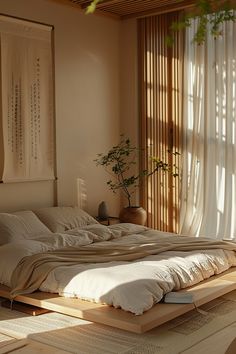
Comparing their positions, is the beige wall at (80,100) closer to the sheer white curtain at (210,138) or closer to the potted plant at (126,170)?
the potted plant at (126,170)

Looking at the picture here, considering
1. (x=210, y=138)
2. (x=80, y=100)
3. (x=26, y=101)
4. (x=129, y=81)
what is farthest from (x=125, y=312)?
(x=129, y=81)

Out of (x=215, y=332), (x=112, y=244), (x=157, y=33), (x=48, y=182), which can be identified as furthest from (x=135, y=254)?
(x=157, y=33)

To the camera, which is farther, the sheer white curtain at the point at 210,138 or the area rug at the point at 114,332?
the sheer white curtain at the point at 210,138

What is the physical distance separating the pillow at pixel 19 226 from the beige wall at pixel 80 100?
1.22ft

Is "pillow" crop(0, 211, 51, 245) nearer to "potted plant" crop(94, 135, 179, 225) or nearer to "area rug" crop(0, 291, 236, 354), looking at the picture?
"area rug" crop(0, 291, 236, 354)

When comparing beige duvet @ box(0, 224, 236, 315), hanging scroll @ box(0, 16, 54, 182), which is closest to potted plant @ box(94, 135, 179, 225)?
hanging scroll @ box(0, 16, 54, 182)

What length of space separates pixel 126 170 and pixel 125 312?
322cm

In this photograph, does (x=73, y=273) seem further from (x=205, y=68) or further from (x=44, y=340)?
(x=205, y=68)

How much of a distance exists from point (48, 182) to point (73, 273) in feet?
6.74

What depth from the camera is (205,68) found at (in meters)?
5.73

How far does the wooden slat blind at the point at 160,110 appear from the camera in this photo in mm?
6004

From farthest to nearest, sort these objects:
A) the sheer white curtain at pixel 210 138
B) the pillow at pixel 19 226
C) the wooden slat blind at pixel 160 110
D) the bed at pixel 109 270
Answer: the wooden slat blind at pixel 160 110 → the sheer white curtain at pixel 210 138 → the pillow at pixel 19 226 → the bed at pixel 109 270

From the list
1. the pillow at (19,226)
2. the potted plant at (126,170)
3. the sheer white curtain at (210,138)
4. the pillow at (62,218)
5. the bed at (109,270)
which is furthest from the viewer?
the potted plant at (126,170)

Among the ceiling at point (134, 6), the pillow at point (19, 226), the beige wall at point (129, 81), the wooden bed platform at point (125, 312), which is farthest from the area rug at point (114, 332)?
the ceiling at point (134, 6)
